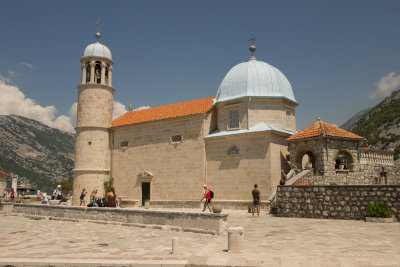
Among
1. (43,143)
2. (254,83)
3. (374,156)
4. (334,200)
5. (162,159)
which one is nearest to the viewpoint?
(334,200)

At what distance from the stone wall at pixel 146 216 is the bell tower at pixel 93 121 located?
848cm

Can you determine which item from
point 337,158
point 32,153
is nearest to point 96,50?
point 337,158

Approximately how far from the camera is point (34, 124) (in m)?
113

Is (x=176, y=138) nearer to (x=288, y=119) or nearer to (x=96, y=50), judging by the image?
(x=288, y=119)

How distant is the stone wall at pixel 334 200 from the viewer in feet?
41.4

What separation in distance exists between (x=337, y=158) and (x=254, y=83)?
25.2 feet

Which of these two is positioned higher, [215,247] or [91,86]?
[91,86]

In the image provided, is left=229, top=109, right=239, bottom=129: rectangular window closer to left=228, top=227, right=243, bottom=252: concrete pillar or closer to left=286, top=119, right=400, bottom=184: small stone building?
left=286, top=119, right=400, bottom=184: small stone building

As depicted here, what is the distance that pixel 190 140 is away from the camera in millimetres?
24047

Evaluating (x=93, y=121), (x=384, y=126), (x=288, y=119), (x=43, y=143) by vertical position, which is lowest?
(x=288, y=119)

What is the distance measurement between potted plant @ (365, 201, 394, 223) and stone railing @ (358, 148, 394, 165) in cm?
809

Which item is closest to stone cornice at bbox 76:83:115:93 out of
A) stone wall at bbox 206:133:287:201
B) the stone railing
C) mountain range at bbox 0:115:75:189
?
stone wall at bbox 206:133:287:201

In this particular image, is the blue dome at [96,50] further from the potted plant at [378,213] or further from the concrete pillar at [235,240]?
the concrete pillar at [235,240]

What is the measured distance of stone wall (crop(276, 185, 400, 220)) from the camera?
12.6m
